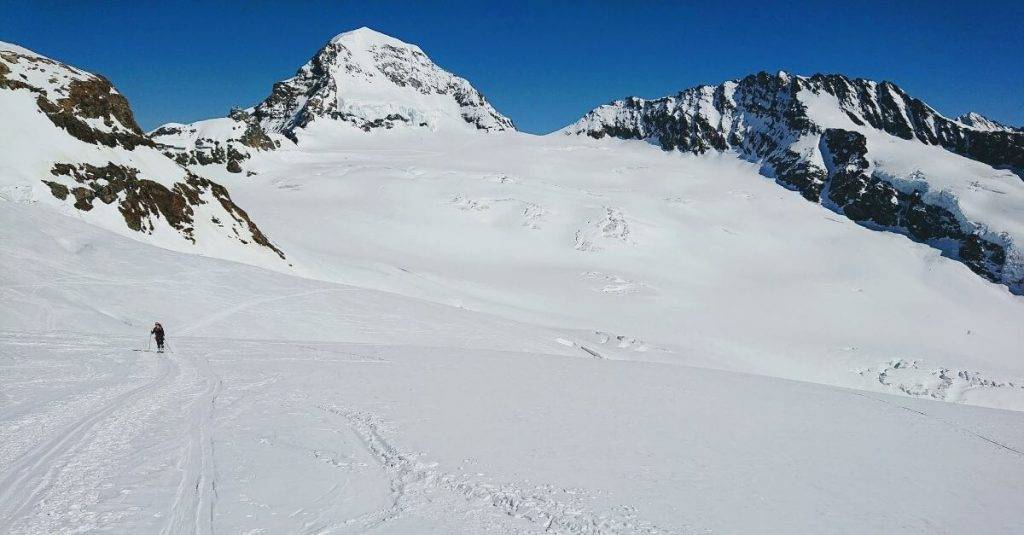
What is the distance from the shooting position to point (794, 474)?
41.1 ft

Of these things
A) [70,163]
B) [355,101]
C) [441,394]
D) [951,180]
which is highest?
[355,101]

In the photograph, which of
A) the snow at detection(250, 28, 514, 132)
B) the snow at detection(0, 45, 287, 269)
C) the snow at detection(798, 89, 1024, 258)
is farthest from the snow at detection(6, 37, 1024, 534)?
the snow at detection(250, 28, 514, 132)

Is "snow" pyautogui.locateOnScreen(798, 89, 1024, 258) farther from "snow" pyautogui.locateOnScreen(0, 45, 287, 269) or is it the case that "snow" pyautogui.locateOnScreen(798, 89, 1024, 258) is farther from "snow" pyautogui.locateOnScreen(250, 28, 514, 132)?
"snow" pyautogui.locateOnScreen(0, 45, 287, 269)

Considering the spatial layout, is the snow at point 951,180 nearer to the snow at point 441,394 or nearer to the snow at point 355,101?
the snow at point 441,394

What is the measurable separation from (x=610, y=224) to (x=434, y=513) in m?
80.0

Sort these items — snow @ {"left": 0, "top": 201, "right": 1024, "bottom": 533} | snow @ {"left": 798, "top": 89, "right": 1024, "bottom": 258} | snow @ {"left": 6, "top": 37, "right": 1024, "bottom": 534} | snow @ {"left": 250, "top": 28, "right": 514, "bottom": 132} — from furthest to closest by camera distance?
snow @ {"left": 250, "top": 28, "right": 514, "bottom": 132}, snow @ {"left": 798, "top": 89, "right": 1024, "bottom": 258}, snow @ {"left": 6, "top": 37, "right": 1024, "bottom": 534}, snow @ {"left": 0, "top": 201, "right": 1024, "bottom": 533}

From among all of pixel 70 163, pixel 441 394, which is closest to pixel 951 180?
pixel 441 394

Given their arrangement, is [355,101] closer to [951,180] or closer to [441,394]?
[951,180]

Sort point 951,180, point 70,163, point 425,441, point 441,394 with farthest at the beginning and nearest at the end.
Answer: point 951,180 → point 70,163 → point 441,394 → point 425,441

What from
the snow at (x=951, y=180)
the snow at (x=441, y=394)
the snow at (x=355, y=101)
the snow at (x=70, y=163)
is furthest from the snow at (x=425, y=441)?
the snow at (x=355, y=101)

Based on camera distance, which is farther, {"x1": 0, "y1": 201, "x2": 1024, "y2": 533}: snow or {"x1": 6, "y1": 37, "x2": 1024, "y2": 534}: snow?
{"x1": 6, "y1": 37, "x2": 1024, "y2": 534}: snow

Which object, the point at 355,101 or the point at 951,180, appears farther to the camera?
the point at 355,101

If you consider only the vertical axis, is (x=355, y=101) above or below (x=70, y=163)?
above

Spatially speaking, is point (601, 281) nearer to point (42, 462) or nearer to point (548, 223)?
point (548, 223)
